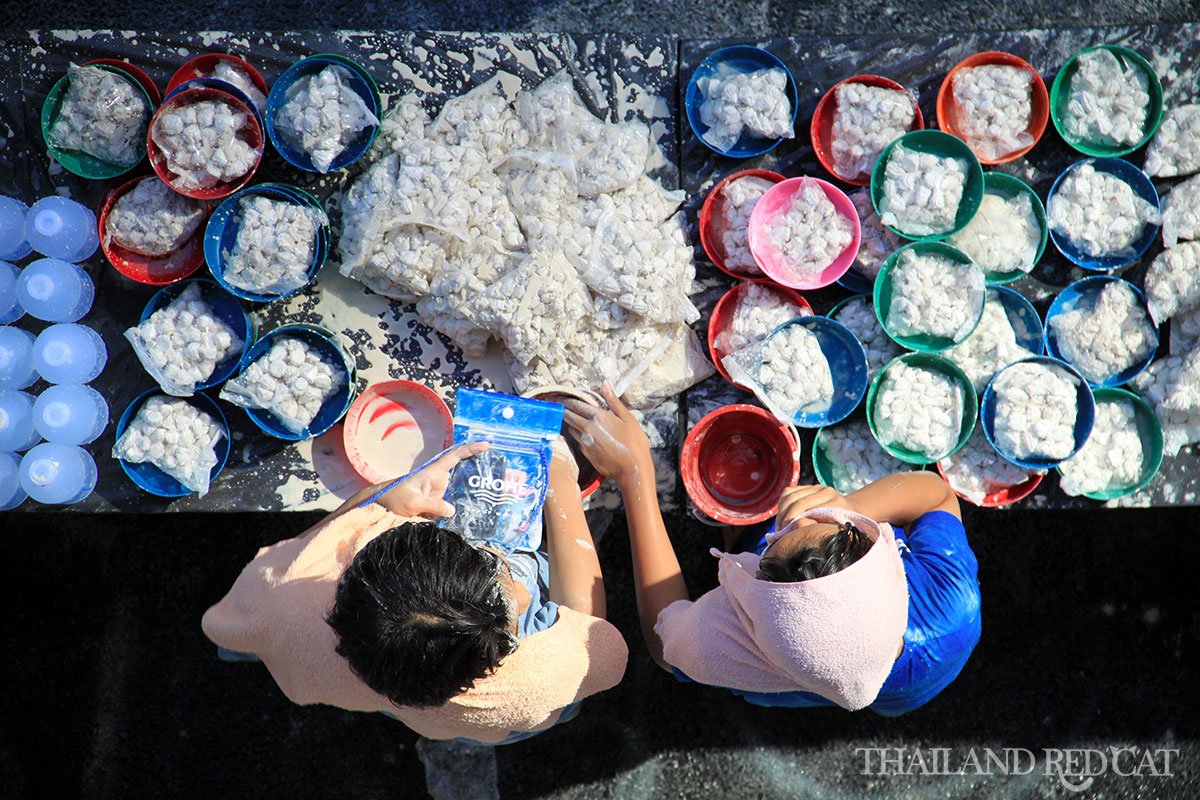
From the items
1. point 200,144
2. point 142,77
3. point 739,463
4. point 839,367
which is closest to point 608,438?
point 739,463

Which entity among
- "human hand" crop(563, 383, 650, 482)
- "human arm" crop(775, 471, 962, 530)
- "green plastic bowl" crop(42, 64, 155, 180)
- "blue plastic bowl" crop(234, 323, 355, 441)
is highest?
"green plastic bowl" crop(42, 64, 155, 180)

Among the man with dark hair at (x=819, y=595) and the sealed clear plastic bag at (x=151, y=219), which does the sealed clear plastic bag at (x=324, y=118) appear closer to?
the sealed clear plastic bag at (x=151, y=219)

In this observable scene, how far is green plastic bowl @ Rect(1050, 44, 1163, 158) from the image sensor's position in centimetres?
210

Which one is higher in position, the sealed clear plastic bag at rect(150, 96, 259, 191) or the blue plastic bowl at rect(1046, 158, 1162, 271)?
the sealed clear plastic bag at rect(150, 96, 259, 191)

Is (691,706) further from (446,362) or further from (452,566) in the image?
(452,566)

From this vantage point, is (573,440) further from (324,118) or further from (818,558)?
(324,118)

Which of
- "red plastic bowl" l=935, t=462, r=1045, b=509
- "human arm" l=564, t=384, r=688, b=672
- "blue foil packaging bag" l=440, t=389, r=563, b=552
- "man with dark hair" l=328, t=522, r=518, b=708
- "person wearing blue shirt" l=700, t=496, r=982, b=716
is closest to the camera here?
"man with dark hair" l=328, t=522, r=518, b=708

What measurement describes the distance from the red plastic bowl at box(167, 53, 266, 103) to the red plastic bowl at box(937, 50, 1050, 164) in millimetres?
1687

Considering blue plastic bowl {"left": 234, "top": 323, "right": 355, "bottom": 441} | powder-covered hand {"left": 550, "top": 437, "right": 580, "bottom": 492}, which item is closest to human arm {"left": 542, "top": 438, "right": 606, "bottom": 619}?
powder-covered hand {"left": 550, "top": 437, "right": 580, "bottom": 492}

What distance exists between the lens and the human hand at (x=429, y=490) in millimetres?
1765

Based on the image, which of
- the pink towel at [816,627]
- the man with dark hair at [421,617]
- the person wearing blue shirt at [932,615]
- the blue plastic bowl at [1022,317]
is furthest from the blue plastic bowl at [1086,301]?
the man with dark hair at [421,617]

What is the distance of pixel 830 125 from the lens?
212 cm

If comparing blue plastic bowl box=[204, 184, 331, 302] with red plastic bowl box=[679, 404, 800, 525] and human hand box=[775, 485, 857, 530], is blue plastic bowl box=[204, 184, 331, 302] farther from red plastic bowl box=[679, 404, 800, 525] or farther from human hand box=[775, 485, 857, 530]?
human hand box=[775, 485, 857, 530]

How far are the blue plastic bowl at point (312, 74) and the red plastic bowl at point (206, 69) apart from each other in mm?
42
